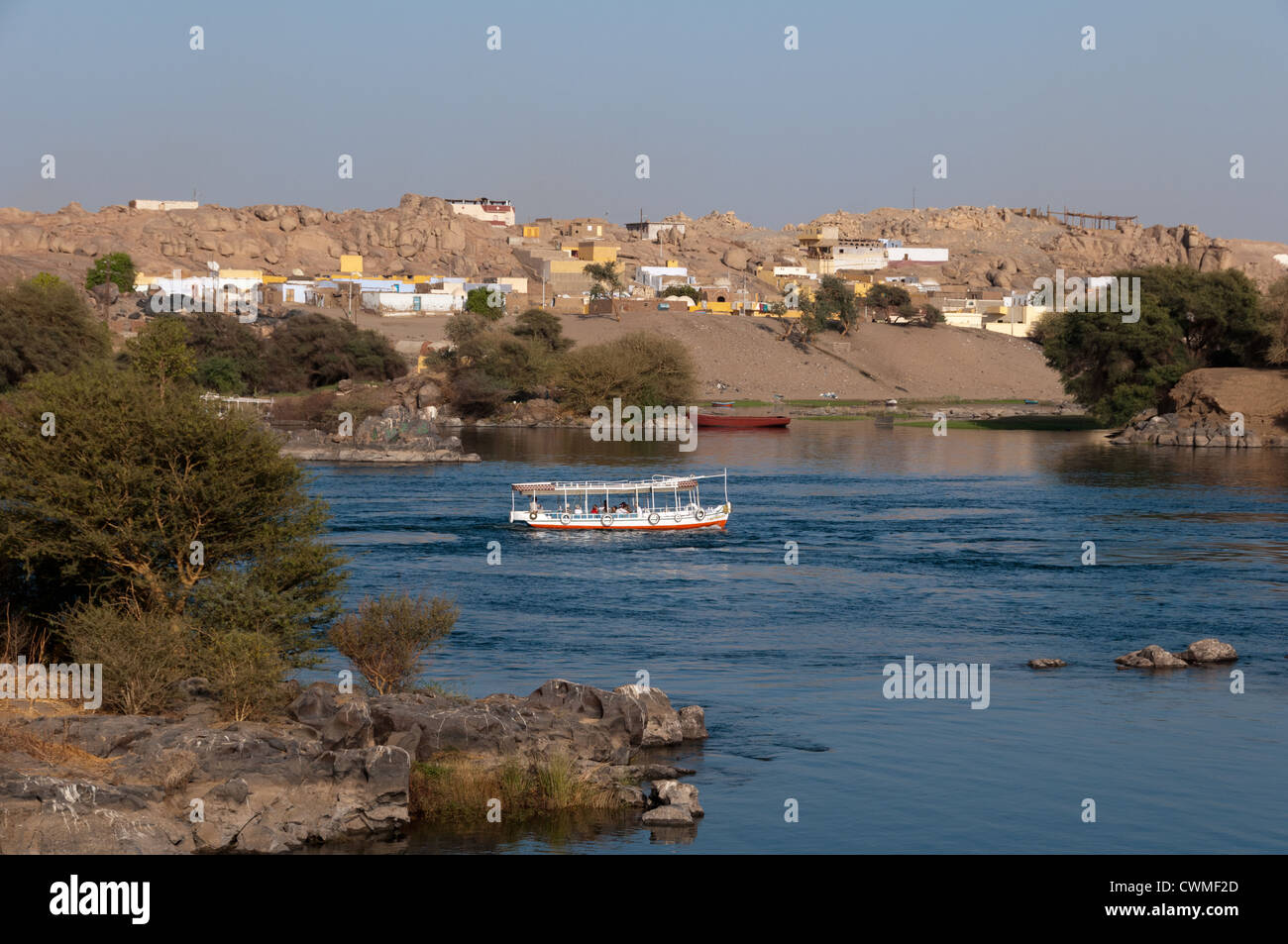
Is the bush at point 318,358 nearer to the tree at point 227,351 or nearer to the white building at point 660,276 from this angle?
the tree at point 227,351

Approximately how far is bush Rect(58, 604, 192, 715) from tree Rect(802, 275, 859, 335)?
4899 inches

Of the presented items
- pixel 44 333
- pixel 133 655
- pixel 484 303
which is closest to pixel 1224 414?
pixel 44 333

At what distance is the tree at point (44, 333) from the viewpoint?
8000 centimetres

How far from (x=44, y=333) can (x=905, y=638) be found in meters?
66.3

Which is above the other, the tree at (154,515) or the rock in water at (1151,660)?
the tree at (154,515)

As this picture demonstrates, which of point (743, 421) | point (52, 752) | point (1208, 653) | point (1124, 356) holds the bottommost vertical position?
point (1208, 653)

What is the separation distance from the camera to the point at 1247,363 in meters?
96.7

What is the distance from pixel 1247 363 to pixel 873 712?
8123cm

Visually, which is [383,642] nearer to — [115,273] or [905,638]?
[905,638]

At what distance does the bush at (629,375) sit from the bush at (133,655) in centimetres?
8704

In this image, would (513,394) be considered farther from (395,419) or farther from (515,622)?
(515,622)
